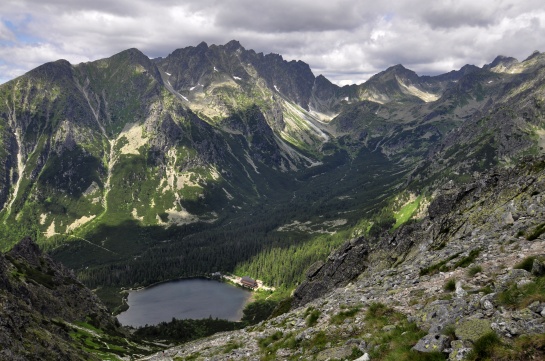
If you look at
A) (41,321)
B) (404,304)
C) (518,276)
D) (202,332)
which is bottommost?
(202,332)

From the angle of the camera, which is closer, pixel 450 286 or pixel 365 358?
pixel 365 358

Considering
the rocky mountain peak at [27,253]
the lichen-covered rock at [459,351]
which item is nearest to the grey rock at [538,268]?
the lichen-covered rock at [459,351]

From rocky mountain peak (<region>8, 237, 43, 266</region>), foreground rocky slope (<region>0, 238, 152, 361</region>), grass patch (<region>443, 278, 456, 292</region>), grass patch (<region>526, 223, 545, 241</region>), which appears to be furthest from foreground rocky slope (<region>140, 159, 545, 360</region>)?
rocky mountain peak (<region>8, 237, 43, 266</region>)

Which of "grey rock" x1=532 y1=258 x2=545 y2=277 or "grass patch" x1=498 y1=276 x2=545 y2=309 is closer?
"grass patch" x1=498 y1=276 x2=545 y2=309

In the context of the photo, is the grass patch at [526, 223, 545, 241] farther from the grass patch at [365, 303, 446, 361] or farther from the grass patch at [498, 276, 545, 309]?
the grass patch at [365, 303, 446, 361]

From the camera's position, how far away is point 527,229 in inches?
1468

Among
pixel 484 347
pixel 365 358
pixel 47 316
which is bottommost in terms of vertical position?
pixel 47 316

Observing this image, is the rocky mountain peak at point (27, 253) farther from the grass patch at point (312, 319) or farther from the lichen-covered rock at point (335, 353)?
the lichen-covered rock at point (335, 353)

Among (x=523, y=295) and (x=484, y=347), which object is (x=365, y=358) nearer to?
(x=484, y=347)

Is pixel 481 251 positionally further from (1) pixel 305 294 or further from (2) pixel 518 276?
(1) pixel 305 294

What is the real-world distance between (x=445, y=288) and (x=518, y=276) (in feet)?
18.2

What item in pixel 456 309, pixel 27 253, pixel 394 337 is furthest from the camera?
pixel 27 253

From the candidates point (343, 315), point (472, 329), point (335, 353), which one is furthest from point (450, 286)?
point (335, 353)

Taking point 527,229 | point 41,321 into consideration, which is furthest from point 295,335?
point 41,321
